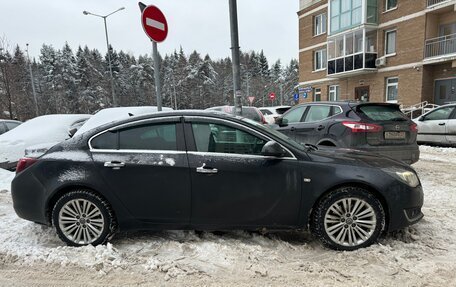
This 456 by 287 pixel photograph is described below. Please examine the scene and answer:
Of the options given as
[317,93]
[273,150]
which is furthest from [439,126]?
[317,93]

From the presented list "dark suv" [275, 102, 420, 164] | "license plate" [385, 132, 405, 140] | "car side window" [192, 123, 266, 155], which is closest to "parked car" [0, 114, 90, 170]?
"car side window" [192, 123, 266, 155]

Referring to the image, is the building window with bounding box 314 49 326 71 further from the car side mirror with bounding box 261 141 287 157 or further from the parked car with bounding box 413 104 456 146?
the car side mirror with bounding box 261 141 287 157

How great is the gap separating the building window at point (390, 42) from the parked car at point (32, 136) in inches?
829

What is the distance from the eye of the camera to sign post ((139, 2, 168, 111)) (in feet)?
16.5

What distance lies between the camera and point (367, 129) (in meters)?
5.93

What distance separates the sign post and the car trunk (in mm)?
3755

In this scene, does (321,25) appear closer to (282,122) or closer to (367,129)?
(282,122)

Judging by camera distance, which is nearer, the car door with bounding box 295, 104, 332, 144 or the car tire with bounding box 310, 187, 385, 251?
the car tire with bounding box 310, 187, 385, 251

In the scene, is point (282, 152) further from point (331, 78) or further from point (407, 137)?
point (331, 78)

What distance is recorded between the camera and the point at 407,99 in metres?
21.1

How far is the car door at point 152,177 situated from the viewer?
Answer: 3633 mm

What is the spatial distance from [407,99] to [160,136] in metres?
21.5

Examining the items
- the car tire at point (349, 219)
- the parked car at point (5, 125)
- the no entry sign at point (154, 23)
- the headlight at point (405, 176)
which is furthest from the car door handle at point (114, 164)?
the parked car at point (5, 125)

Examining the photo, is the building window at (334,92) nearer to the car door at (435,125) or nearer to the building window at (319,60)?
the building window at (319,60)
